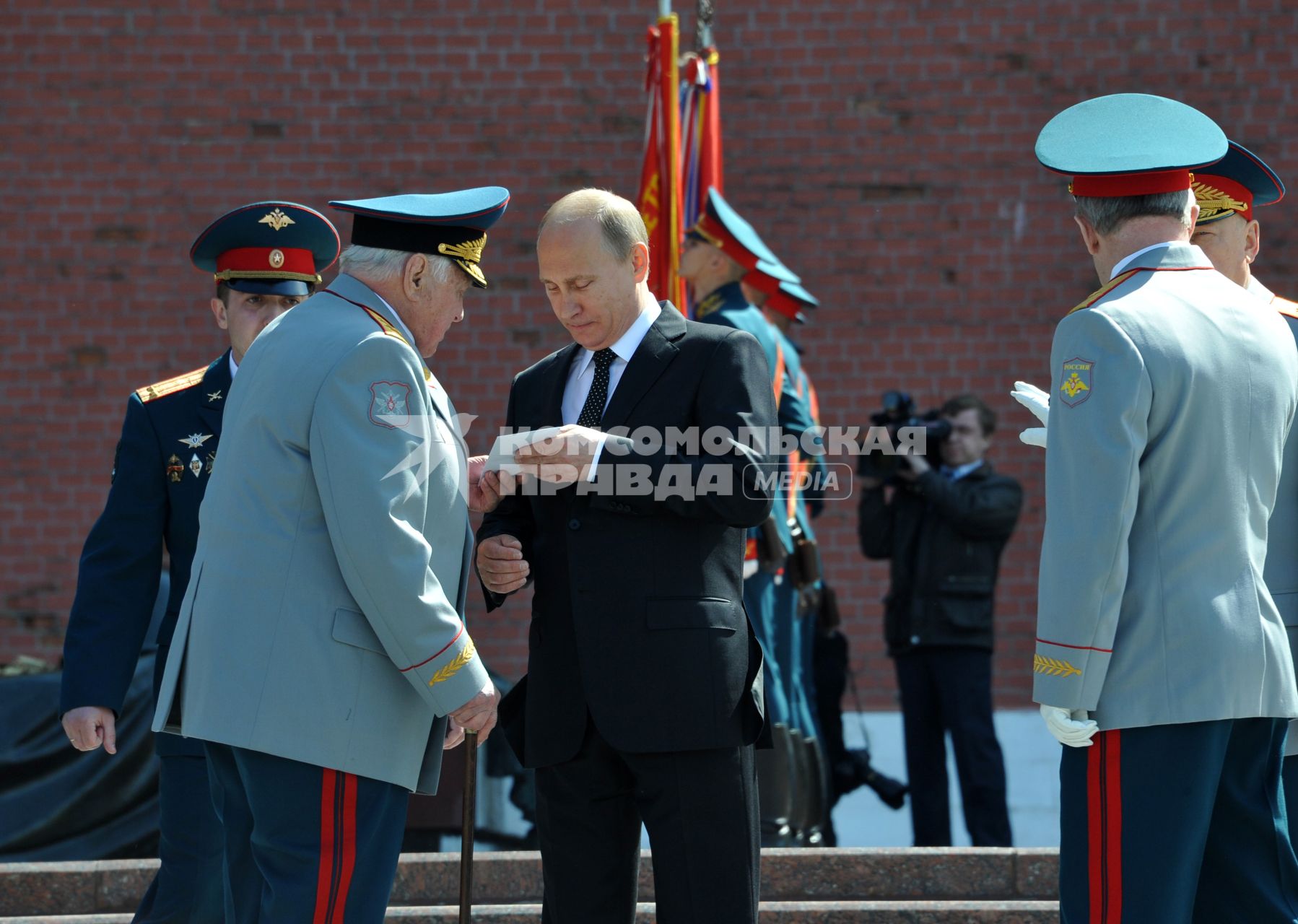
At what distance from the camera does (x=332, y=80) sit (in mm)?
6918

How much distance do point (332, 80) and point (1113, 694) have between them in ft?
17.7

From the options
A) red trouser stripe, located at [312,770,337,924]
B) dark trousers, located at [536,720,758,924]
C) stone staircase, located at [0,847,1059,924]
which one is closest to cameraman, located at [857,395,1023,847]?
stone staircase, located at [0,847,1059,924]

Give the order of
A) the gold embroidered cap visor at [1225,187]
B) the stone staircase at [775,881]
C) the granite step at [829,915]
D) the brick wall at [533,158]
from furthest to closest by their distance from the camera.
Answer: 1. the brick wall at [533,158]
2. the stone staircase at [775,881]
3. the granite step at [829,915]
4. the gold embroidered cap visor at [1225,187]

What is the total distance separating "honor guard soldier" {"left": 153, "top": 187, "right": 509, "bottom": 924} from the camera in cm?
255

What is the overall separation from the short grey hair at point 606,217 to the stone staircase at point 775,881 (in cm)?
187

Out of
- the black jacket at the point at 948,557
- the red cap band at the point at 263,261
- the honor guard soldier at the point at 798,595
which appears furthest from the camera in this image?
the black jacket at the point at 948,557

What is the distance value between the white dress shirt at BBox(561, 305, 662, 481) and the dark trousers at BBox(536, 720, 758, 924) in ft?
2.04

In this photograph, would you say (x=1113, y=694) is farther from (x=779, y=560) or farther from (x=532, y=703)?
(x=779, y=560)

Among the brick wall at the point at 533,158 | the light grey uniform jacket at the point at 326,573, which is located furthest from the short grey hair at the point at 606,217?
the brick wall at the point at 533,158

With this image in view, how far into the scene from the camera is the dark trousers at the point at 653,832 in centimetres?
272

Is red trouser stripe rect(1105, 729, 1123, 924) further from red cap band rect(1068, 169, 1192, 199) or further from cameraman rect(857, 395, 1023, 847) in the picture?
cameraman rect(857, 395, 1023, 847)

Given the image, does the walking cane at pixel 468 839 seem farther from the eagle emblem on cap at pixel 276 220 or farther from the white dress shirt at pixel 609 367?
the eagle emblem on cap at pixel 276 220

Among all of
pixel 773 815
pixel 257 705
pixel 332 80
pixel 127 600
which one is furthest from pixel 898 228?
pixel 257 705

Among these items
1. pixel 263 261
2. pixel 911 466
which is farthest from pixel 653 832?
pixel 911 466
